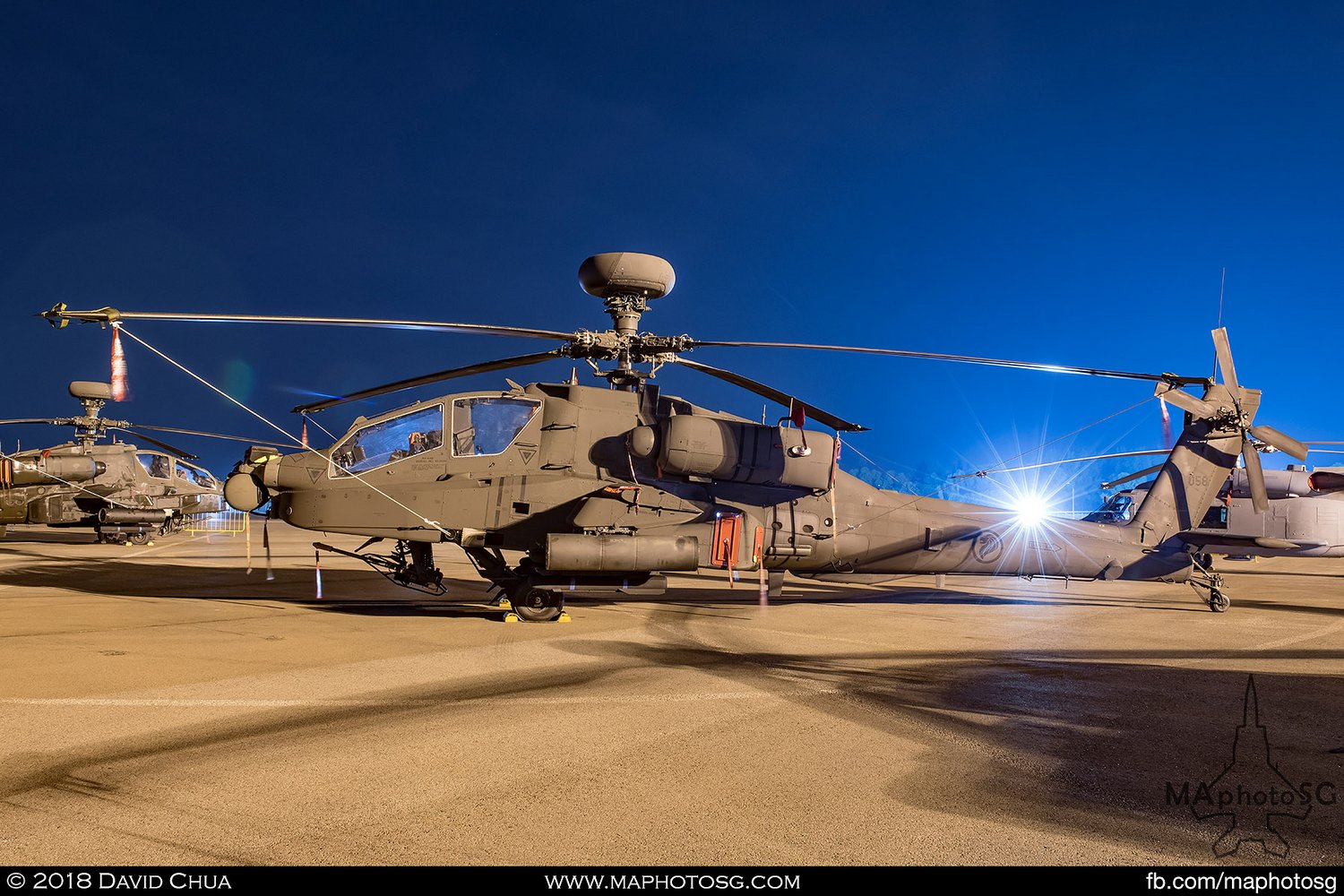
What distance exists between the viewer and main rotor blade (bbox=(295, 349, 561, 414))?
388 inches

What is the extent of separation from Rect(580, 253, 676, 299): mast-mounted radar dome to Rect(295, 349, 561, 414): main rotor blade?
4.43 ft

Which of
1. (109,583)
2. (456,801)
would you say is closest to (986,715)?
(456,801)

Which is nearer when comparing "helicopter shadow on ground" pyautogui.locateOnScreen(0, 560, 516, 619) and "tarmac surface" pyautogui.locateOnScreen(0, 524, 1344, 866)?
"tarmac surface" pyautogui.locateOnScreen(0, 524, 1344, 866)

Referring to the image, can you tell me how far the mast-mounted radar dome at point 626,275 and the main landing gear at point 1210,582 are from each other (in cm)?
1124

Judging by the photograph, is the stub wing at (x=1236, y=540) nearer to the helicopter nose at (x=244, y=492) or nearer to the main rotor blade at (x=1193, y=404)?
the main rotor blade at (x=1193, y=404)

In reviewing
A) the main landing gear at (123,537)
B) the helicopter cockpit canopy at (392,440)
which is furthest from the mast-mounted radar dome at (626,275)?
the main landing gear at (123,537)

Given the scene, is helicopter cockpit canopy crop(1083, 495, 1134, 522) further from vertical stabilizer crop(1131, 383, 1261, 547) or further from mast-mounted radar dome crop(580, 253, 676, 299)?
mast-mounted radar dome crop(580, 253, 676, 299)

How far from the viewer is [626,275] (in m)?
9.88

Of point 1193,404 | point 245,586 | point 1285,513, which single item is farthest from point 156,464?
point 1285,513

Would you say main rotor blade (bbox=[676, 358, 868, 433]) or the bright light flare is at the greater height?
main rotor blade (bbox=[676, 358, 868, 433])

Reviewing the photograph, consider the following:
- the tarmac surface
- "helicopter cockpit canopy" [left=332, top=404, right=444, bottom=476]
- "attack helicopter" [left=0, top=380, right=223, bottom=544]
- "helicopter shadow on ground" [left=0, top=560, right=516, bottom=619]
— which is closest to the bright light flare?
the tarmac surface

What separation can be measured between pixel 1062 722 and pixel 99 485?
3093cm

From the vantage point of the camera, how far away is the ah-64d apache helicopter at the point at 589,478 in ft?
34.6

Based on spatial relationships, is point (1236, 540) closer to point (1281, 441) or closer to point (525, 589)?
point (1281, 441)
